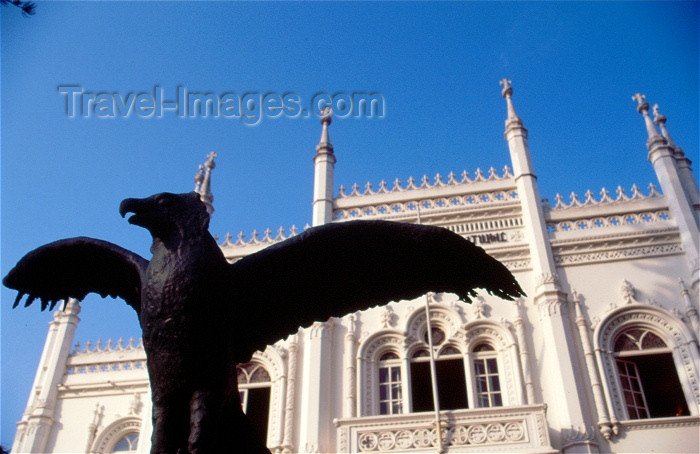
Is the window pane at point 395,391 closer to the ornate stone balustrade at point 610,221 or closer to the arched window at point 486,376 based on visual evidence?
the arched window at point 486,376

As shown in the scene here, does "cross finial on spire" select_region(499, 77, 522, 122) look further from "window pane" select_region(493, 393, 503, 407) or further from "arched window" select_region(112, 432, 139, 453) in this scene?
"arched window" select_region(112, 432, 139, 453)

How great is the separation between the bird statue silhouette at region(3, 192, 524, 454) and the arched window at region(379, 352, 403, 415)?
11.2 m

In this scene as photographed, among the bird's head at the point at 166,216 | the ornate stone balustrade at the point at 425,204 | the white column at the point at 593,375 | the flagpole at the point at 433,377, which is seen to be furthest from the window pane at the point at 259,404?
the bird's head at the point at 166,216

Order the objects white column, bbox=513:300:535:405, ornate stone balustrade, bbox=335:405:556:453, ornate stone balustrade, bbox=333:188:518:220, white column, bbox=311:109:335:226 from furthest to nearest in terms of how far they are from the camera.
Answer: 1. white column, bbox=311:109:335:226
2. ornate stone balustrade, bbox=333:188:518:220
3. white column, bbox=513:300:535:405
4. ornate stone balustrade, bbox=335:405:556:453

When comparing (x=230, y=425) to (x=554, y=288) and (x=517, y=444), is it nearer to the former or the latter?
(x=517, y=444)

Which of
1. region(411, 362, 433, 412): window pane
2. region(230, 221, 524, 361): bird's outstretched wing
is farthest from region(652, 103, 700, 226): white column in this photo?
region(230, 221, 524, 361): bird's outstretched wing

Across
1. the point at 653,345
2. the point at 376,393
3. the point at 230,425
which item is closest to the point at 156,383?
the point at 230,425

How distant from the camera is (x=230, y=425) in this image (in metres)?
3.29

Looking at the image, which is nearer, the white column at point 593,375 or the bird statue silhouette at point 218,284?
the bird statue silhouette at point 218,284

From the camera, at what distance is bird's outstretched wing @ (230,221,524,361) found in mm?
3717

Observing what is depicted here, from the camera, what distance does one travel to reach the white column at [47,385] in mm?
16562

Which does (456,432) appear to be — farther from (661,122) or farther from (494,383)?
(661,122)

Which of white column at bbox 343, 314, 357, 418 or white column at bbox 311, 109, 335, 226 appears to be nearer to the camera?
white column at bbox 343, 314, 357, 418

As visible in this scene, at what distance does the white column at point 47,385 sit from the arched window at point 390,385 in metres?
8.70
